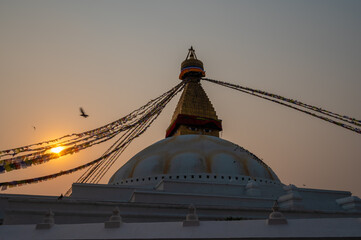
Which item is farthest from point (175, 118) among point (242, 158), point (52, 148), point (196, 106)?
point (52, 148)

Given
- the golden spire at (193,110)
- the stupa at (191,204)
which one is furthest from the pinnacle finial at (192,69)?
the stupa at (191,204)

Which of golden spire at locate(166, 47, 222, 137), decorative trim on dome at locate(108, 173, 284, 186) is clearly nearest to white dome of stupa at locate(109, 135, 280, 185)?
decorative trim on dome at locate(108, 173, 284, 186)

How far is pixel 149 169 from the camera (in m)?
16.2

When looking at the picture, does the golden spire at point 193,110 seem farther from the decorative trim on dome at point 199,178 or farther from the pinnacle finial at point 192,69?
the decorative trim on dome at point 199,178

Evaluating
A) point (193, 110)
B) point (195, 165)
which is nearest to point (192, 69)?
point (193, 110)

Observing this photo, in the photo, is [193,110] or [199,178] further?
[193,110]

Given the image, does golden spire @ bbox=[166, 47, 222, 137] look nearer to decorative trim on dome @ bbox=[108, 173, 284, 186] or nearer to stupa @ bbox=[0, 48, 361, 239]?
stupa @ bbox=[0, 48, 361, 239]

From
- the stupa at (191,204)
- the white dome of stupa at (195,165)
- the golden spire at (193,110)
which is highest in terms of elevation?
the golden spire at (193,110)

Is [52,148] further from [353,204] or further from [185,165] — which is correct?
[353,204]

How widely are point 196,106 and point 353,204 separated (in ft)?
45.2

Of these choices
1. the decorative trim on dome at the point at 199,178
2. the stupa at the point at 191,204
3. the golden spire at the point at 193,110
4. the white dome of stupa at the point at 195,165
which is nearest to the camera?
the stupa at the point at 191,204

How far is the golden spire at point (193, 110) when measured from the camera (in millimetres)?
24125

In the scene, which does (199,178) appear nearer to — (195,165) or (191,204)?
(195,165)

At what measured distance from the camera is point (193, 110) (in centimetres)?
2498
